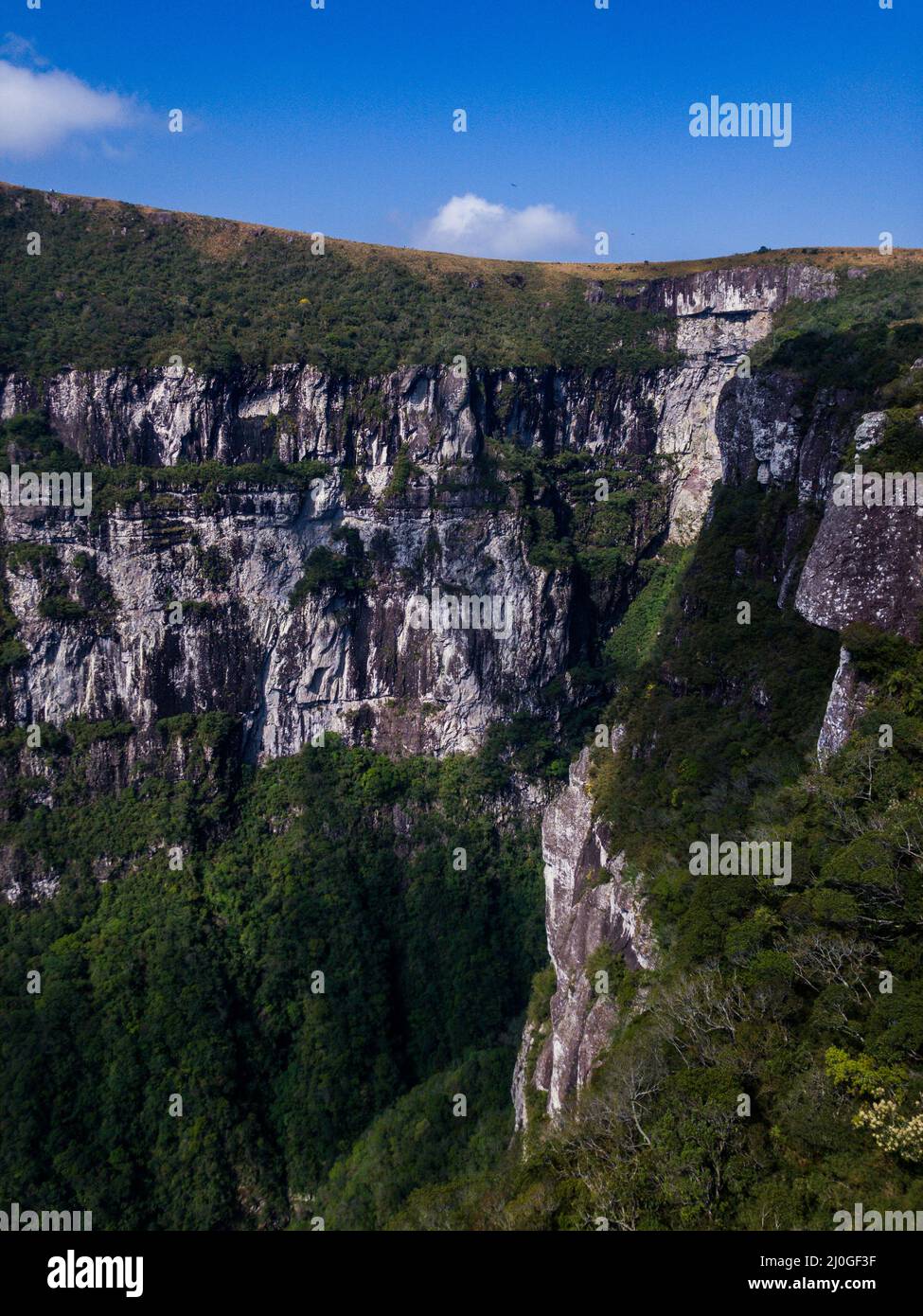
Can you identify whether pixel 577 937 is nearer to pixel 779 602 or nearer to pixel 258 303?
pixel 779 602

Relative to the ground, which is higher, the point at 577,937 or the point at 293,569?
the point at 293,569

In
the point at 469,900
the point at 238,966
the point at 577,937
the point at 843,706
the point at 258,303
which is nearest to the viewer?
the point at 843,706

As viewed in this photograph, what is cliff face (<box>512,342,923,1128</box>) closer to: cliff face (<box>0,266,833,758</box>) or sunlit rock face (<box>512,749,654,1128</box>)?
sunlit rock face (<box>512,749,654,1128</box>)

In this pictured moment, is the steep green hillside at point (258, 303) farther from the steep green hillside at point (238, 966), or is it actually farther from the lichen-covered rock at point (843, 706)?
the lichen-covered rock at point (843, 706)

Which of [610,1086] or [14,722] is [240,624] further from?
[610,1086]

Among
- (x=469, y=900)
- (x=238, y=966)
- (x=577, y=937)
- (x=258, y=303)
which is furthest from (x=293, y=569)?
(x=577, y=937)

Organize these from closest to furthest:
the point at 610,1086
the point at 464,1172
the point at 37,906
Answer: the point at 610,1086 → the point at 464,1172 → the point at 37,906

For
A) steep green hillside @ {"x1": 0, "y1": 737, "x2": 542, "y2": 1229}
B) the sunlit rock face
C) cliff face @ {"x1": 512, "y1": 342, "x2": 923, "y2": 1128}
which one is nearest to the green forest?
steep green hillside @ {"x1": 0, "y1": 737, "x2": 542, "y2": 1229}

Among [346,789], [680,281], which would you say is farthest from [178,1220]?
[680,281]
